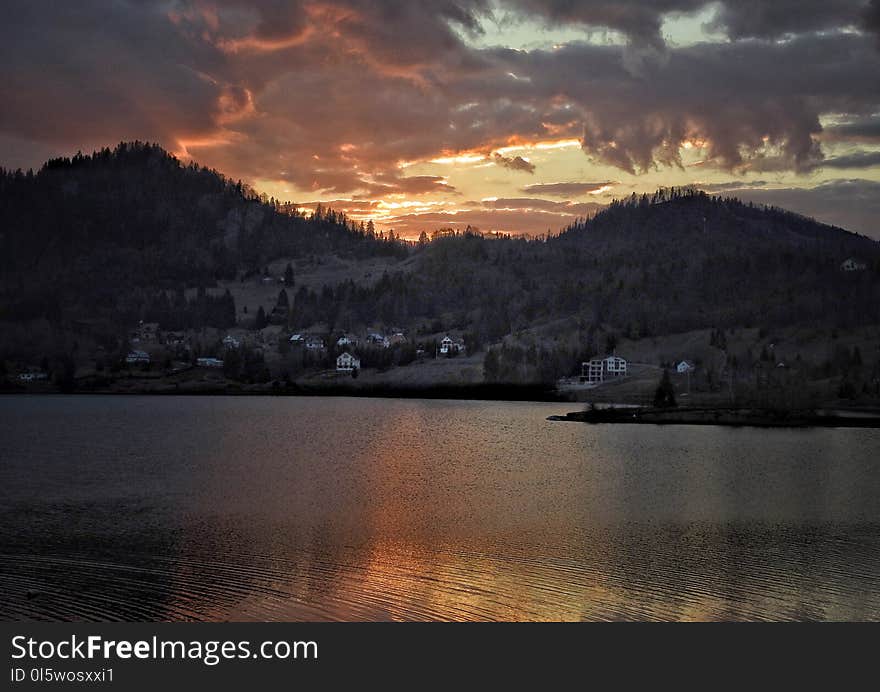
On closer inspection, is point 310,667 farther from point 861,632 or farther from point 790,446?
point 790,446

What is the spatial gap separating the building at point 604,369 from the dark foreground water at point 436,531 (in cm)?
11049

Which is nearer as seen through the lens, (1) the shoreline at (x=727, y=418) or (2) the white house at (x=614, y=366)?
(1) the shoreline at (x=727, y=418)

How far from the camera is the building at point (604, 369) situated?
195125mm

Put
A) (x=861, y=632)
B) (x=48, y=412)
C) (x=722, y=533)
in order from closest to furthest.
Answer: (x=861, y=632), (x=722, y=533), (x=48, y=412)

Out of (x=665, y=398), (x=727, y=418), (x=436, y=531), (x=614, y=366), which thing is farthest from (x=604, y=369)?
(x=436, y=531)

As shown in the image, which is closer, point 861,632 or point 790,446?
point 861,632

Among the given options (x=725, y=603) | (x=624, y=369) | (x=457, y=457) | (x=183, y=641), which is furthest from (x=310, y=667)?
(x=624, y=369)

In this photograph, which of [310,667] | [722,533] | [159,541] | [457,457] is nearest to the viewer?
[310,667]

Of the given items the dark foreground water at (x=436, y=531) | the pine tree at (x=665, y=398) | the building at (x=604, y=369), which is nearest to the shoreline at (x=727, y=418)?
the pine tree at (x=665, y=398)

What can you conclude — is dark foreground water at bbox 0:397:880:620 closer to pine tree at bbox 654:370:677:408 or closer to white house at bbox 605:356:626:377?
pine tree at bbox 654:370:677:408

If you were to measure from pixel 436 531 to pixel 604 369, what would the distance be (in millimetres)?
161551

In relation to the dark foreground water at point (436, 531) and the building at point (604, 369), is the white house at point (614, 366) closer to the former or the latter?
the building at point (604, 369)

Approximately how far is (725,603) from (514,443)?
59765 mm

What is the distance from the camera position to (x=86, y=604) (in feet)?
91.4
